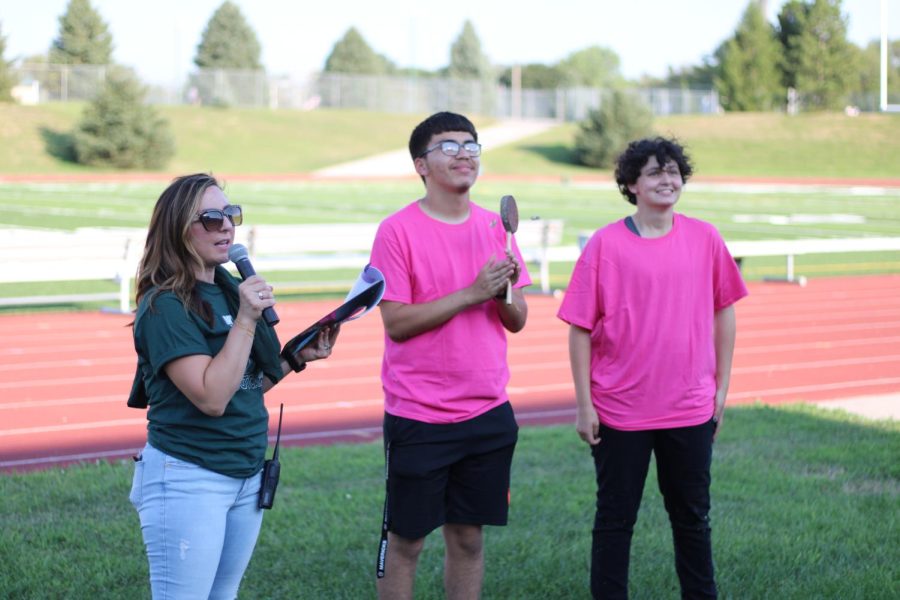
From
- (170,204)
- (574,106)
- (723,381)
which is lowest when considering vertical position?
(723,381)

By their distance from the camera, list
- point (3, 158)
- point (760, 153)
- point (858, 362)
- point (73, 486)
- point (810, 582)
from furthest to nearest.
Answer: point (760, 153) → point (3, 158) → point (858, 362) → point (73, 486) → point (810, 582)

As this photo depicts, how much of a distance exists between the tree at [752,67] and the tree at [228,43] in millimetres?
35039

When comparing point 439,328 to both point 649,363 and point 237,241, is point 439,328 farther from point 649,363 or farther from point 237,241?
point 237,241

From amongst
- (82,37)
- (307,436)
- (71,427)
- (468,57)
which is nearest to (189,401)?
(307,436)

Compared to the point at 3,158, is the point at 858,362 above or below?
below

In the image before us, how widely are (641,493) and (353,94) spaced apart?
3064 inches

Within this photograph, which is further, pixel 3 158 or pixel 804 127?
pixel 804 127

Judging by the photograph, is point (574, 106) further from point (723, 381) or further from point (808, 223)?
point (723, 381)

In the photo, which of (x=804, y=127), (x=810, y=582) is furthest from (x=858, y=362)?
(x=804, y=127)

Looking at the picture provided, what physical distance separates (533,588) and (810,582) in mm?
1151

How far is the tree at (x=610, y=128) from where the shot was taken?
59.2 meters

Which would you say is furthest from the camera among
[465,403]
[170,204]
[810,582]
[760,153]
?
[760,153]

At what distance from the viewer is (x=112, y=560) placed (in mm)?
5090

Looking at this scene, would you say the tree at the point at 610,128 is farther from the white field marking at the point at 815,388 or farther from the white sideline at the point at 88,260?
the white field marking at the point at 815,388
